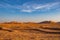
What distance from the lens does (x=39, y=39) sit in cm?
837

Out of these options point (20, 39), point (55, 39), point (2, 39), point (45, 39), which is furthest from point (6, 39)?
point (55, 39)

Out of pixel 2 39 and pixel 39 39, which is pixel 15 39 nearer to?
pixel 2 39

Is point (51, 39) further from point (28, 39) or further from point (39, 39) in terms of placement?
point (28, 39)

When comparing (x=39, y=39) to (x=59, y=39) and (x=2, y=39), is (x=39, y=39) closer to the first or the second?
(x=59, y=39)

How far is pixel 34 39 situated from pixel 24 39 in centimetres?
52

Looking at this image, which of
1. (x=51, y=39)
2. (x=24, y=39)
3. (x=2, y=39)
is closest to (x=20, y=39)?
(x=24, y=39)

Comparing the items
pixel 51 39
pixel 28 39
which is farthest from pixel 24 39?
pixel 51 39

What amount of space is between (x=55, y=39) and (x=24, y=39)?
163 centimetres

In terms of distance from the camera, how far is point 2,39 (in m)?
8.27

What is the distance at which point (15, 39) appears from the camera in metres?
8.23

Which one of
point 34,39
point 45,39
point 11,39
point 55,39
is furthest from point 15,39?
point 55,39

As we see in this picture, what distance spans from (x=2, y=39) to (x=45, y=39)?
223cm

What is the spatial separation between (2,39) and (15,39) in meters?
0.67

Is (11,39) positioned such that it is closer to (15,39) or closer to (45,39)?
(15,39)
